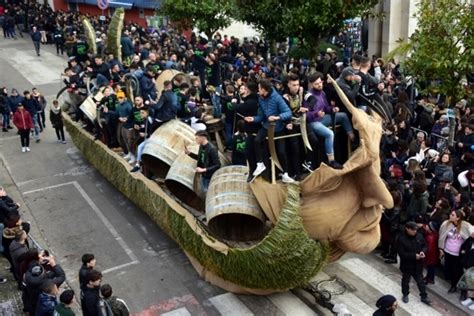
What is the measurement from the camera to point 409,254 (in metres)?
9.31

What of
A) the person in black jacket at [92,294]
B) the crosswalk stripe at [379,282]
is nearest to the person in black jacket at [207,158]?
the crosswalk stripe at [379,282]

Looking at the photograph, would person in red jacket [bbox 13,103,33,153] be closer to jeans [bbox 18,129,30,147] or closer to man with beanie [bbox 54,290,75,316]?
jeans [bbox 18,129,30,147]

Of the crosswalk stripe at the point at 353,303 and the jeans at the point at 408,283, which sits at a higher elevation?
the jeans at the point at 408,283

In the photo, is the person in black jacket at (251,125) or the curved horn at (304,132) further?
the person in black jacket at (251,125)

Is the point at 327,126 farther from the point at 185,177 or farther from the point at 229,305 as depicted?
the point at 229,305

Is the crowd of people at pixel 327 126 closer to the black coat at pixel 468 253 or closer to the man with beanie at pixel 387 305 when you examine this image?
the black coat at pixel 468 253

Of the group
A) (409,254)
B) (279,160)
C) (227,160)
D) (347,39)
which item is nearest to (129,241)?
(227,160)

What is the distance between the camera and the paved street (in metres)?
9.83

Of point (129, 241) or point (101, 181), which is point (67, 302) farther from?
point (101, 181)

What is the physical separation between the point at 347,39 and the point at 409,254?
17579 millimetres

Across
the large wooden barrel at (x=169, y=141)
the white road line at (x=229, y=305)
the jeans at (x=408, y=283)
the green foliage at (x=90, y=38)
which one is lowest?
the white road line at (x=229, y=305)

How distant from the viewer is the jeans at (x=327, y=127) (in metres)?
9.21

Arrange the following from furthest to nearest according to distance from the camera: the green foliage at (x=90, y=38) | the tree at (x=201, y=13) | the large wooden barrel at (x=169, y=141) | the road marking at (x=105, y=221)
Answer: the tree at (x=201, y=13) < the green foliage at (x=90, y=38) < the large wooden barrel at (x=169, y=141) < the road marking at (x=105, y=221)

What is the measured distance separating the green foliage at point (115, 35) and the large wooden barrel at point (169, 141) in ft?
21.4
